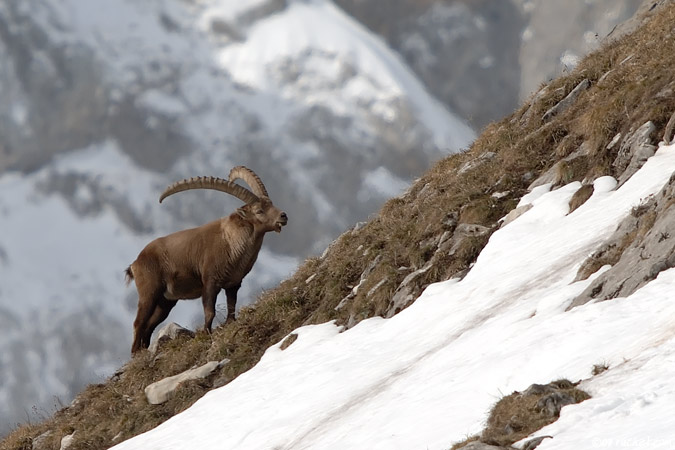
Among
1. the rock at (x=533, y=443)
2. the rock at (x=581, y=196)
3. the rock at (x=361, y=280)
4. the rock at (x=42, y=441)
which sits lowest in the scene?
the rock at (x=533, y=443)

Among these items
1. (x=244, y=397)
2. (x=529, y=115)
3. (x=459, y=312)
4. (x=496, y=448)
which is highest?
(x=529, y=115)

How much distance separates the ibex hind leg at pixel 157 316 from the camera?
67.6ft

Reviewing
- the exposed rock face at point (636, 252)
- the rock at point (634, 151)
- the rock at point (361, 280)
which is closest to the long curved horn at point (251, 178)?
the rock at point (361, 280)

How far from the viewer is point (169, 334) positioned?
19094 mm

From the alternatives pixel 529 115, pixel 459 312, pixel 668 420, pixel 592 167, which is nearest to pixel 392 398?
pixel 459 312

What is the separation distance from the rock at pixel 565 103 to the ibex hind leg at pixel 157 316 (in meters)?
8.81

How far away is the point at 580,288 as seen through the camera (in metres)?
10.6

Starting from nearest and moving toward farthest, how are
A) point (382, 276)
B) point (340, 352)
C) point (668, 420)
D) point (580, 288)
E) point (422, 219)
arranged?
point (668, 420)
point (580, 288)
point (340, 352)
point (382, 276)
point (422, 219)

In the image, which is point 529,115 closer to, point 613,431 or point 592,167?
point 592,167

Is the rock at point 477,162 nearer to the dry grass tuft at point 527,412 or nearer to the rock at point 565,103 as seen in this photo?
the rock at point 565,103

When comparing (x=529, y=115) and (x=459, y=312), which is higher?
(x=529, y=115)

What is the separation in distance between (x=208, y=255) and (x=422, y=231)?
5390 mm

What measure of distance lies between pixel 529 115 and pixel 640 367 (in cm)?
1119

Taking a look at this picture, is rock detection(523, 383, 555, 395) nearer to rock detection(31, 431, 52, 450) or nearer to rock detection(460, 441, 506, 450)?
rock detection(460, 441, 506, 450)
